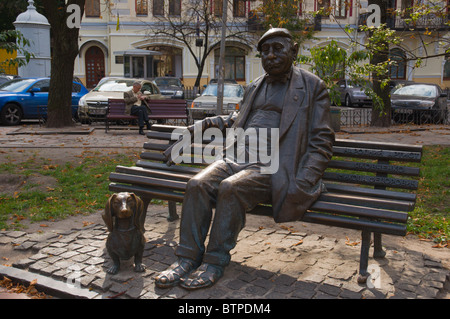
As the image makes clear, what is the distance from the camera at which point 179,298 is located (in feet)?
12.2

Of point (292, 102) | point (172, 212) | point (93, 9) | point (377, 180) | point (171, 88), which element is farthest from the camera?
point (93, 9)

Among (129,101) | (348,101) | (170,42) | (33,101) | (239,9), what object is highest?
(239,9)

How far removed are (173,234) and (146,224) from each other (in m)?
0.49

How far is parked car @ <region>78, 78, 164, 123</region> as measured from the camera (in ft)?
50.7

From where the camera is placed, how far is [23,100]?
51.1ft

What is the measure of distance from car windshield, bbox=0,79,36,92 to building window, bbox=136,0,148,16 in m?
20.6

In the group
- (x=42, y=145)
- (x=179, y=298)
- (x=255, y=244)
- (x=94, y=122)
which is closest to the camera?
(x=179, y=298)

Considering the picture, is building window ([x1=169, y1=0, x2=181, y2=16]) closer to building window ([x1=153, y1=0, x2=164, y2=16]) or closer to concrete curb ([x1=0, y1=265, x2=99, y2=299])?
building window ([x1=153, y1=0, x2=164, y2=16])

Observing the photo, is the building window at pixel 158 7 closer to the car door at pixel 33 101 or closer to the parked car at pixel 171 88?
the parked car at pixel 171 88

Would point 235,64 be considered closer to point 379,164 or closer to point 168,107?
point 168,107

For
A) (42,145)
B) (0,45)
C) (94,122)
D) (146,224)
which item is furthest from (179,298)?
(94,122)

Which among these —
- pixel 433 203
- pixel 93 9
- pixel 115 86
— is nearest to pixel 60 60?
pixel 115 86

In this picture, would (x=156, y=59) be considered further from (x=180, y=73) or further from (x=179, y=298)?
(x=179, y=298)

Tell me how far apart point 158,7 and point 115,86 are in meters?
20.4
